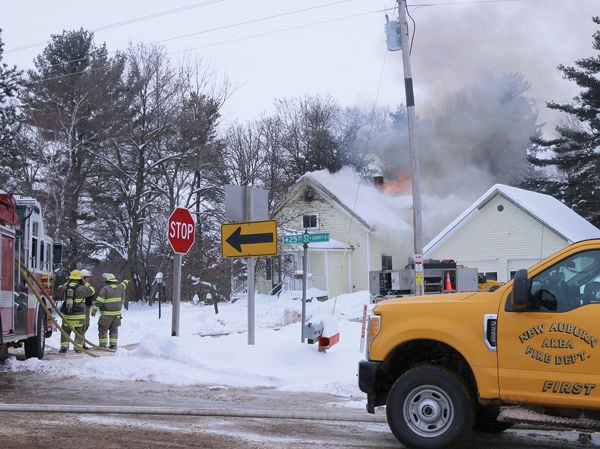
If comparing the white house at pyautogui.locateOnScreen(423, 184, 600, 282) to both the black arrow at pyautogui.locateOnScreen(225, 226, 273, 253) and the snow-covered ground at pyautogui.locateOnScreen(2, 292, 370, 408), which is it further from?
the black arrow at pyautogui.locateOnScreen(225, 226, 273, 253)

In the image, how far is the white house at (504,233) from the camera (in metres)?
27.6

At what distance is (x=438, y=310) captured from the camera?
601 centimetres

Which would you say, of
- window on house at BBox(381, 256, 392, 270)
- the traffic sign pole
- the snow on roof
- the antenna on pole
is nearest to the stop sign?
the traffic sign pole

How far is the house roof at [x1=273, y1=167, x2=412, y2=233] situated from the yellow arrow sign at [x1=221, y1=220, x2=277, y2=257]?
23.7 m

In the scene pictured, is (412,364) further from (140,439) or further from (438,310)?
(140,439)

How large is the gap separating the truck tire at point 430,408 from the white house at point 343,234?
94.4ft

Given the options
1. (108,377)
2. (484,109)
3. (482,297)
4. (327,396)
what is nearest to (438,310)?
(482,297)

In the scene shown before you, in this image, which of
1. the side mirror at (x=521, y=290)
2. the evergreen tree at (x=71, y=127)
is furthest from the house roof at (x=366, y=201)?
the side mirror at (x=521, y=290)

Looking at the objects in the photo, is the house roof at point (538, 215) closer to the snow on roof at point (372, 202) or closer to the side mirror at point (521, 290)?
the snow on roof at point (372, 202)

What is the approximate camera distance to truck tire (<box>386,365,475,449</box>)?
19.0 ft

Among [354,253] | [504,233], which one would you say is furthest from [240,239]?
[354,253]

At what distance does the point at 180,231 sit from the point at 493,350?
7.03m

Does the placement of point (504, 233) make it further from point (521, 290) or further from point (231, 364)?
point (521, 290)

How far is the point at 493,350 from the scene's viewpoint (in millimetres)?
5719
